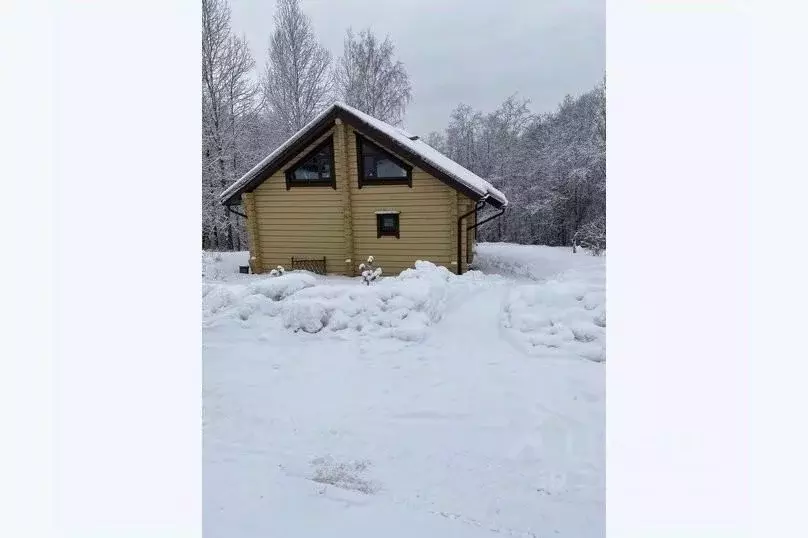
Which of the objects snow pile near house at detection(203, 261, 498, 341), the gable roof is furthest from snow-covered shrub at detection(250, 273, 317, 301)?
the gable roof

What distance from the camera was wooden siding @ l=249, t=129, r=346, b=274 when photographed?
1068cm

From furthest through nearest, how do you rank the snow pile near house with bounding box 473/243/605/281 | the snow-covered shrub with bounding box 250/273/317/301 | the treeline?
the treeline
the snow pile near house with bounding box 473/243/605/281
the snow-covered shrub with bounding box 250/273/317/301

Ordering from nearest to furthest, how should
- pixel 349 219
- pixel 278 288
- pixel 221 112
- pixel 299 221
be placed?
pixel 278 288, pixel 349 219, pixel 299 221, pixel 221 112

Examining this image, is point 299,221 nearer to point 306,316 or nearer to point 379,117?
point 306,316

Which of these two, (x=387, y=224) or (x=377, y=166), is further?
(x=387, y=224)

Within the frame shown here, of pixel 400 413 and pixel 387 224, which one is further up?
pixel 387 224

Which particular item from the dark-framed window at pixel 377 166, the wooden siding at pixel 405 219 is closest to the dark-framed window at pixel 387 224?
the wooden siding at pixel 405 219

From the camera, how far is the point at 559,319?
4.81 m

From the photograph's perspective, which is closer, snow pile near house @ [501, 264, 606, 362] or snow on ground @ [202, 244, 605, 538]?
snow on ground @ [202, 244, 605, 538]

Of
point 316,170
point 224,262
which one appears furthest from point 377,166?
point 224,262

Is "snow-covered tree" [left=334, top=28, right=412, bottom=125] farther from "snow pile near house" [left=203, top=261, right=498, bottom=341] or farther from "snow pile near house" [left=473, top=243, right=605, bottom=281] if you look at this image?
"snow pile near house" [left=203, top=261, right=498, bottom=341]

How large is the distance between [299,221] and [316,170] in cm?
148

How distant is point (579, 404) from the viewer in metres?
3.18

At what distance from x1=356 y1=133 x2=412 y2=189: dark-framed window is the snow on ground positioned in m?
5.13
